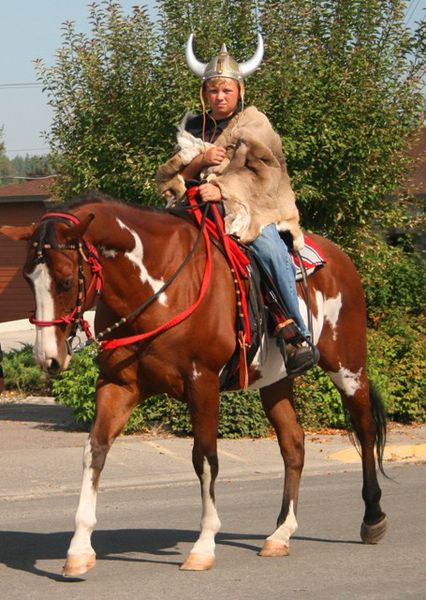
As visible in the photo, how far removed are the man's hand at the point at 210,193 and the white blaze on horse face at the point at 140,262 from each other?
0.72 meters

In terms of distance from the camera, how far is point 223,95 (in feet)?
25.9

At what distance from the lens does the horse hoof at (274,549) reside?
7855 mm

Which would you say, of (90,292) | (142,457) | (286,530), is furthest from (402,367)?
(90,292)

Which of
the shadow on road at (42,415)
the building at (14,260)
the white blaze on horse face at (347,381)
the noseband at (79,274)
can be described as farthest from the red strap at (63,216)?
the building at (14,260)

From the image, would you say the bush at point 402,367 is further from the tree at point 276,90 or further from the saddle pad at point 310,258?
the saddle pad at point 310,258

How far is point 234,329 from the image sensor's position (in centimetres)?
750

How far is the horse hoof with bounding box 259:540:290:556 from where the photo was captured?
7.86 meters

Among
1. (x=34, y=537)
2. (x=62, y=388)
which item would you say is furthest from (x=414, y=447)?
(x=34, y=537)

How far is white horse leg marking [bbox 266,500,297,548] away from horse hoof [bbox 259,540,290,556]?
0.06ft

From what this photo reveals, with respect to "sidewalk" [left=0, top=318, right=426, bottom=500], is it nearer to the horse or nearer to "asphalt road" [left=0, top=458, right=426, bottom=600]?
"asphalt road" [left=0, top=458, right=426, bottom=600]

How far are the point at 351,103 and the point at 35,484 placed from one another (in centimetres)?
605

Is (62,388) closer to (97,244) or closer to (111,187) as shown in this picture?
(111,187)

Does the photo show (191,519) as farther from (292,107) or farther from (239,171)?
(292,107)

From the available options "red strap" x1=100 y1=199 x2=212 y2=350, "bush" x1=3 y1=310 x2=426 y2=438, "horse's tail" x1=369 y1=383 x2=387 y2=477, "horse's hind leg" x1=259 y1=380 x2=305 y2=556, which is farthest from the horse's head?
"bush" x1=3 y1=310 x2=426 y2=438
